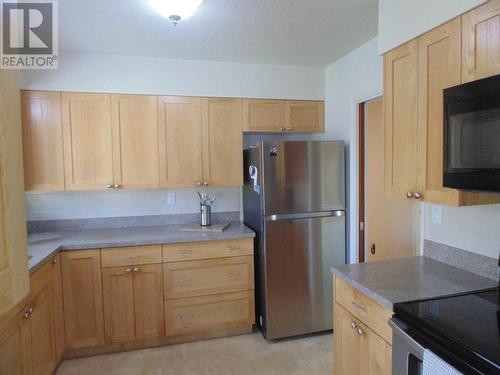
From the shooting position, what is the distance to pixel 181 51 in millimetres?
2621

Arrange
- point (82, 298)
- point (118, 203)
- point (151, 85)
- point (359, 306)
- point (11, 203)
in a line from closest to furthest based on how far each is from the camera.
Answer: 1. point (11, 203)
2. point (359, 306)
3. point (82, 298)
4. point (151, 85)
5. point (118, 203)

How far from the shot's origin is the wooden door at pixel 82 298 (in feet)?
7.84

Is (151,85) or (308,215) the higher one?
(151,85)

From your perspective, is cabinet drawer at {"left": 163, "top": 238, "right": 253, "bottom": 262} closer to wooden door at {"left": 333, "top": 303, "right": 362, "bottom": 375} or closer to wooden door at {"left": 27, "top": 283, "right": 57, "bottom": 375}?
wooden door at {"left": 27, "top": 283, "right": 57, "bottom": 375}

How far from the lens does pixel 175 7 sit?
176 cm

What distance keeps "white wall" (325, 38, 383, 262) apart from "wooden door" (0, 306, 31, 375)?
236cm

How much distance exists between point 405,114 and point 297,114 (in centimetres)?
151

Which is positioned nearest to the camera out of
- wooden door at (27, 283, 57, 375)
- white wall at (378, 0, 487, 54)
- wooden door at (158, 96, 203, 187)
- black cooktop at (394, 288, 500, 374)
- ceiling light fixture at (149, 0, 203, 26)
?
black cooktop at (394, 288, 500, 374)

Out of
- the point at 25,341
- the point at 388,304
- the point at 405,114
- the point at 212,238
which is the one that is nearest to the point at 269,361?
the point at 212,238

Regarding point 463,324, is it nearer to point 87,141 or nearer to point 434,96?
point 434,96

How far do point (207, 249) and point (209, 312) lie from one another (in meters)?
0.53

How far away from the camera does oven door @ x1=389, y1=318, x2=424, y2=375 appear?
3.85 ft

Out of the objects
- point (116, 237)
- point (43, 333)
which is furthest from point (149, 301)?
point (43, 333)

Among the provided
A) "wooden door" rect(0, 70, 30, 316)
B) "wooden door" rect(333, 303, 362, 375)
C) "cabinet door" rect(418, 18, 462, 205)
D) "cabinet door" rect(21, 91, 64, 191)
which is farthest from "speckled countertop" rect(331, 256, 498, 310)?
"cabinet door" rect(21, 91, 64, 191)
